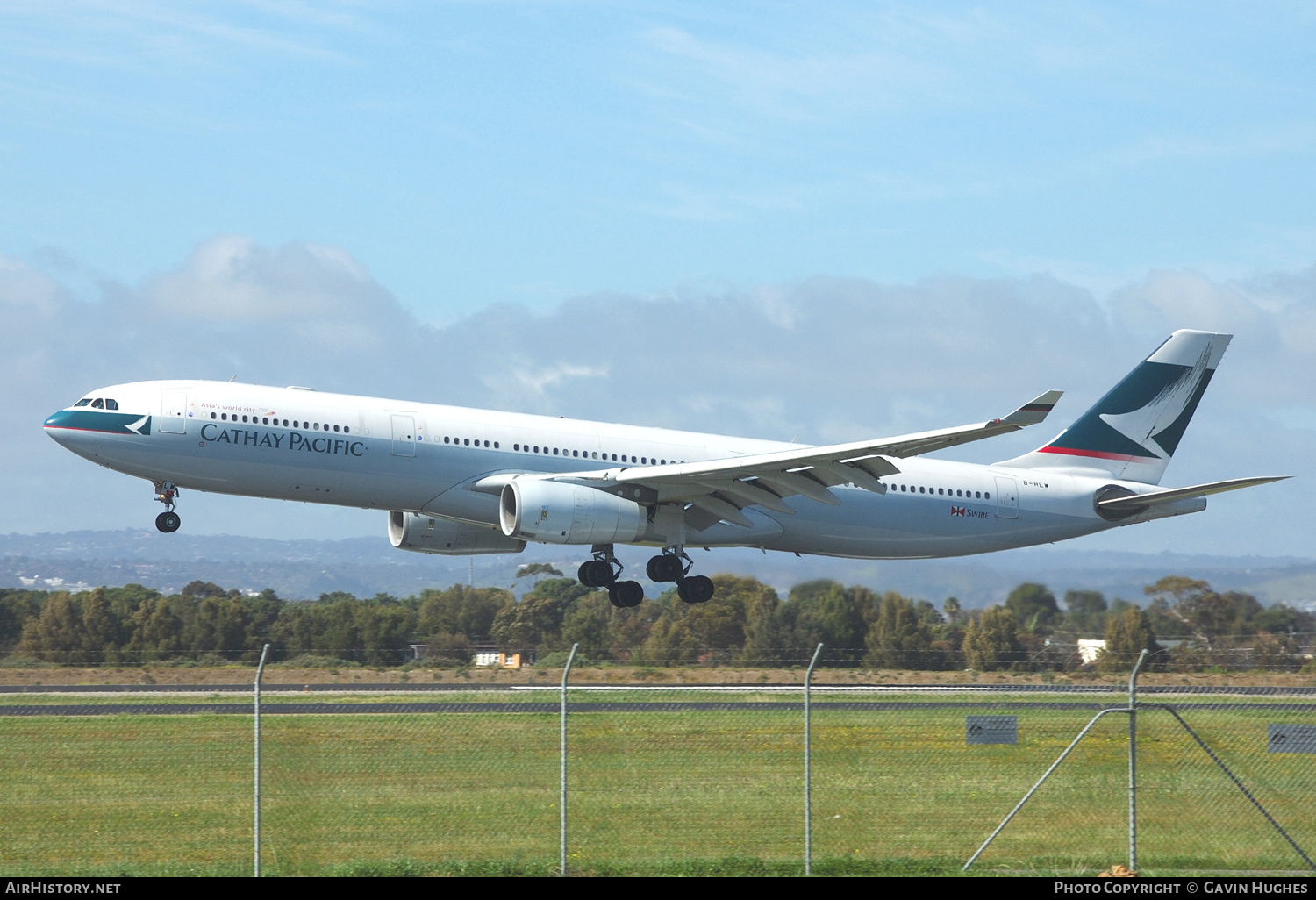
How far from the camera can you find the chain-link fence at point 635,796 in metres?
16.1

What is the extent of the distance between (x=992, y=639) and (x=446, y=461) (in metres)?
21.2

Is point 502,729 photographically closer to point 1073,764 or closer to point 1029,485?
point 1073,764

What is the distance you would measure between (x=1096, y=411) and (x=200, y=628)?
28.7 m

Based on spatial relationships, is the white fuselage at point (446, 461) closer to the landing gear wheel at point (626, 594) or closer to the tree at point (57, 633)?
the landing gear wheel at point (626, 594)

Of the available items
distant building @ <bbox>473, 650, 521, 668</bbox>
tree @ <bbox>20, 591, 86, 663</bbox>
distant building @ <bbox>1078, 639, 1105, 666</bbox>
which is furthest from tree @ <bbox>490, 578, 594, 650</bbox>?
distant building @ <bbox>1078, 639, 1105, 666</bbox>

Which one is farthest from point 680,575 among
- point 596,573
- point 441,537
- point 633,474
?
point 441,537

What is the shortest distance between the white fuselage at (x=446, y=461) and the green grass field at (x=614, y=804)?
8702mm

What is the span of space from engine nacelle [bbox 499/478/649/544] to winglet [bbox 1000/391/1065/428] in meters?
10.1

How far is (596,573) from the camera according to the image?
36.7 metres

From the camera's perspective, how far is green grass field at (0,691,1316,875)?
52.7ft

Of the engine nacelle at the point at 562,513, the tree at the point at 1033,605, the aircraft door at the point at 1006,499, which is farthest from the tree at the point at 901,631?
the engine nacelle at the point at 562,513

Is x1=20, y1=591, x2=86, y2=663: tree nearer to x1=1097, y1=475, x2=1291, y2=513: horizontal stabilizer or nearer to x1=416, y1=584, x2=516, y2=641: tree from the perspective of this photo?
x1=416, y1=584, x2=516, y2=641: tree

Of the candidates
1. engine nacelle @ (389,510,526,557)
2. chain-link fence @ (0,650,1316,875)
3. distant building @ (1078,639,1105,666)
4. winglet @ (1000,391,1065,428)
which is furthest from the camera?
distant building @ (1078,639,1105,666)

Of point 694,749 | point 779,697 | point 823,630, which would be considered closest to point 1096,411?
point 823,630
